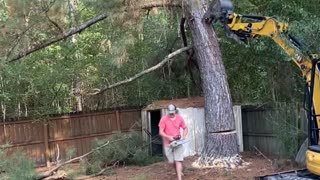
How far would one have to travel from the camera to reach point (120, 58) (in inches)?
420

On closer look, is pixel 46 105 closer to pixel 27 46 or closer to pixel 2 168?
pixel 27 46

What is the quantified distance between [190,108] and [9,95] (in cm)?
698

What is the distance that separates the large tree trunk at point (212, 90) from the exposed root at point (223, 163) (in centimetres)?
7

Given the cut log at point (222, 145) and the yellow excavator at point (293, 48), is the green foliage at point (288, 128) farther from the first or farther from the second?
the yellow excavator at point (293, 48)

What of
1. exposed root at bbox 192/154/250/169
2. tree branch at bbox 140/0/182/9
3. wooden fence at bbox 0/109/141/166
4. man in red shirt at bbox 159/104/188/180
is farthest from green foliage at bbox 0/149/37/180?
tree branch at bbox 140/0/182/9

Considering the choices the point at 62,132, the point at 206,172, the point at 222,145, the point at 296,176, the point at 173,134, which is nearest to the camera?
the point at 296,176

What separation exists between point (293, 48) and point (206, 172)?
3.47 m

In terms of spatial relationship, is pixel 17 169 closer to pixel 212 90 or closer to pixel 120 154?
pixel 120 154

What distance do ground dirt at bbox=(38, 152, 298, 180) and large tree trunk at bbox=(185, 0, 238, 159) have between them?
22.4 inches

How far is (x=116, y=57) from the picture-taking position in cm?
1070

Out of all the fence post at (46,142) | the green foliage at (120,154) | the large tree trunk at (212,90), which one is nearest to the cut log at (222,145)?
the large tree trunk at (212,90)

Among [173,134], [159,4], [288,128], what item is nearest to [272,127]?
[288,128]

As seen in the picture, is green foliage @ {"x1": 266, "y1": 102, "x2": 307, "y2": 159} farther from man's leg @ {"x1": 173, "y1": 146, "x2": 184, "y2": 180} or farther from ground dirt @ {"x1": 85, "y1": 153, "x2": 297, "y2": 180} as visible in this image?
man's leg @ {"x1": 173, "y1": 146, "x2": 184, "y2": 180}

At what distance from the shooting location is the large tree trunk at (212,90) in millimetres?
9773
